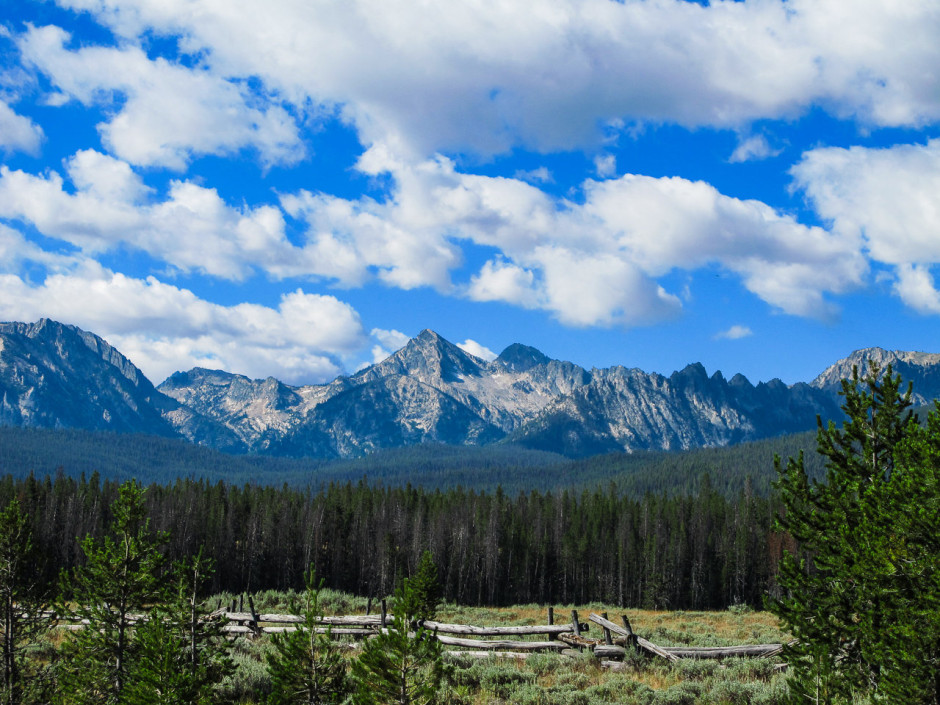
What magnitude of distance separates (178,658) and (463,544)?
3076 inches

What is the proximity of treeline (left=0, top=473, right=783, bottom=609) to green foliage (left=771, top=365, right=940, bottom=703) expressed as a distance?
7626 cm

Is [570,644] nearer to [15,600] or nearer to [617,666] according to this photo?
[617,666]

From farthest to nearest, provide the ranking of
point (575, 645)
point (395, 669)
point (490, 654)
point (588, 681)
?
point (575, 645) → point (490, 654) → point (588, 681) → point (395, 669)

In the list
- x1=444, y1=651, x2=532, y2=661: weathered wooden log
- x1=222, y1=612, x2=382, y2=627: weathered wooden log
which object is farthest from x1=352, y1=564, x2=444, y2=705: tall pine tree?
x1=222, y1=612, x2=382, y2=627: weathered wooden log

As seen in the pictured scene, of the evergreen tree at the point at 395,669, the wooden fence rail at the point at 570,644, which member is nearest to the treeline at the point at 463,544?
the wooden fence rail at the point at 570,644

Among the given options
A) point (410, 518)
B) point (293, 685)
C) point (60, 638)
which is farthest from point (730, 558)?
point (293, 685)

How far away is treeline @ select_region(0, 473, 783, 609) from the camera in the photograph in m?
88.4

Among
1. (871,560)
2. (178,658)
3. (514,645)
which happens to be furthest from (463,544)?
(871,560)

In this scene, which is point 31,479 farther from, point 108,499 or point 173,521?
point 173,521

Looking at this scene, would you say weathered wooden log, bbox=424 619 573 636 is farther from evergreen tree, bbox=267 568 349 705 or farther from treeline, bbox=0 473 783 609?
treeline, bbox=0 473 783 609

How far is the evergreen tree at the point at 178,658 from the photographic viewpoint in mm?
12203

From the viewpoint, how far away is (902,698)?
34.3ft

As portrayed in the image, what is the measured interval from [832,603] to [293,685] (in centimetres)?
1138

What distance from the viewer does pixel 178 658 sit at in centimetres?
1434
